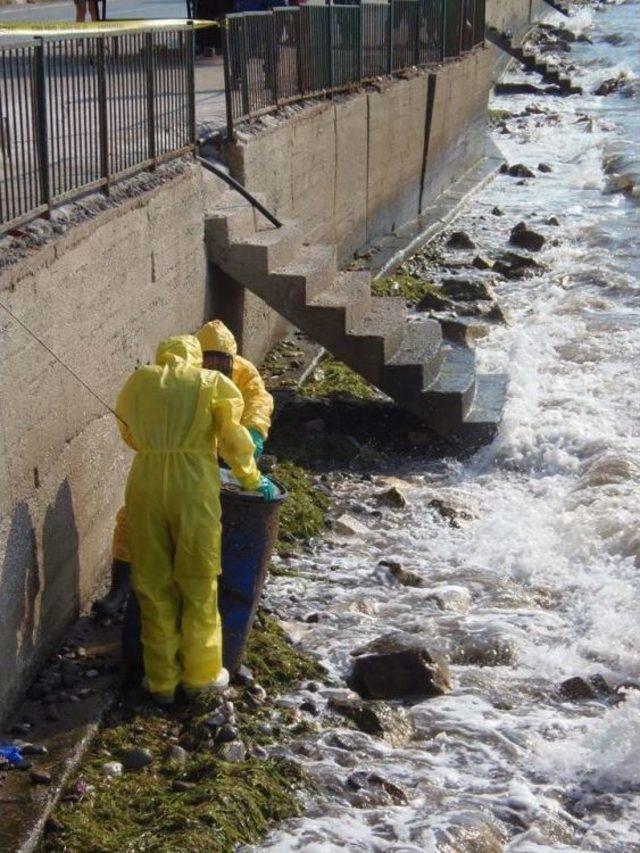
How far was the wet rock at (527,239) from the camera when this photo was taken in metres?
20.7

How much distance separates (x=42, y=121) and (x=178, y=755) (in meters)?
3.52

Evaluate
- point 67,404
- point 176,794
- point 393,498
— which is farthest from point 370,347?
point 176,794

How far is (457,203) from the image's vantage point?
23281 mm

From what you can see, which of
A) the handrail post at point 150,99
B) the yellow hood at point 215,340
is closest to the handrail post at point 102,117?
the handrail post at point 150,99

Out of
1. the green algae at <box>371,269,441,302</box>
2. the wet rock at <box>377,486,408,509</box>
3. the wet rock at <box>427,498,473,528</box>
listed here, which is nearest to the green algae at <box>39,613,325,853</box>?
the wet rock at <box>427,498,473,528</box>

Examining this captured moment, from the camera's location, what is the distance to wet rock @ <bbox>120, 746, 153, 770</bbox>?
6.74 meters

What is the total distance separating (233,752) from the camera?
6.91 m

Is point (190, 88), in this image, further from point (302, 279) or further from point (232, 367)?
point (232, 367)

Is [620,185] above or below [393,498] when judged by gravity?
below

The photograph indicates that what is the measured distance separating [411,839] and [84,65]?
5063 mm

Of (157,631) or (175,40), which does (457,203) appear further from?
(157,631)

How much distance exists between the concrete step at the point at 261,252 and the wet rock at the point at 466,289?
5.28 metres

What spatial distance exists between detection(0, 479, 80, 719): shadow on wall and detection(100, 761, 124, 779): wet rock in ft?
1.77

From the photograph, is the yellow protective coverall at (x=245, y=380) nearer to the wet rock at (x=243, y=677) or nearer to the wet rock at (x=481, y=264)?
the wet rock at (x=243, y=677)
